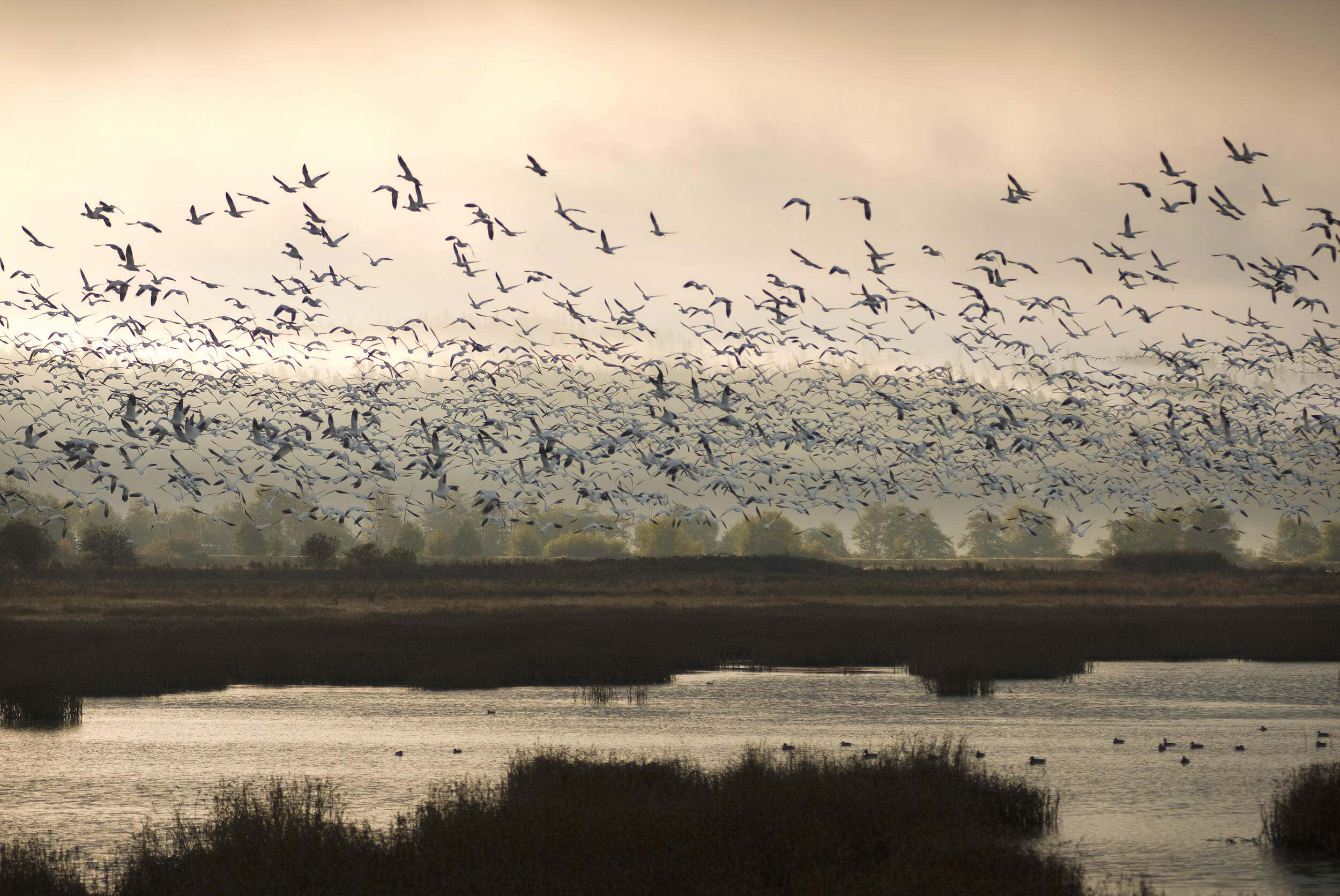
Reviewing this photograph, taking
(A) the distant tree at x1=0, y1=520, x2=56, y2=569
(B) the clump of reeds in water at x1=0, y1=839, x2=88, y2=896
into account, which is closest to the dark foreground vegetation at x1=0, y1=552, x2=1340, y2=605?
(A) the distant tree at x1=0, y1=520, x2=56, y2=569

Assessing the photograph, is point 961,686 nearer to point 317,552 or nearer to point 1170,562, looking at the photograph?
point 1170,562

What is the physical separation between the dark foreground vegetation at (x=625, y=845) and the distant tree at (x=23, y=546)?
341 feet

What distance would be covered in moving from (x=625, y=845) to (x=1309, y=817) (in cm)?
1030

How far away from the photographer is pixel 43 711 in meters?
31.8

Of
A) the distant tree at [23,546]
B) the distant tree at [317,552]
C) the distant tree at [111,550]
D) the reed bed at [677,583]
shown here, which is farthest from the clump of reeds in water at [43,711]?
the distant tree at [23,546]

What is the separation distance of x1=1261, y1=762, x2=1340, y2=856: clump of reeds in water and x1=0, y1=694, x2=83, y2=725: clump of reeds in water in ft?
88.2

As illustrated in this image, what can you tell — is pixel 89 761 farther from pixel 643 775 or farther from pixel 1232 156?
pixel 1232 156

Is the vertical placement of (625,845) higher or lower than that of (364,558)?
lower

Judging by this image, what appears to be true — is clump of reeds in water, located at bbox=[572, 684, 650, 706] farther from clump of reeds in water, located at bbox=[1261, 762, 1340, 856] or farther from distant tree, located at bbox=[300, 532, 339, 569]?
distant tree, located at bbox=[300, 532, 339, 569]

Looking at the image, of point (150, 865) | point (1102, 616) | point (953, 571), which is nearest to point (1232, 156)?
point (150, 865)

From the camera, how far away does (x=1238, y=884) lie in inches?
659

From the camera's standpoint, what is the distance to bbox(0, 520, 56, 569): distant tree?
110312 mm

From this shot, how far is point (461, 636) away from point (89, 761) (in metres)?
24.4

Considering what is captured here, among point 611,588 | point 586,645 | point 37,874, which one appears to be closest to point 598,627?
point 586,645
